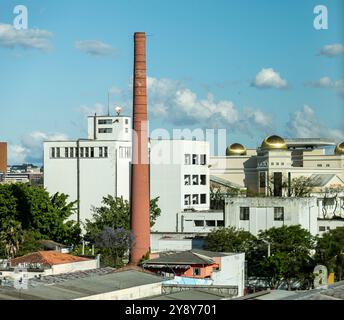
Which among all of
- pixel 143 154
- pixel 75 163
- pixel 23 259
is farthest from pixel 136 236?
pixel 75 163

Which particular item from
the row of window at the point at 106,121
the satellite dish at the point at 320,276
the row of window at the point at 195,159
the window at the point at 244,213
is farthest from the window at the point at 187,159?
the satellite dish at the point at 320,276

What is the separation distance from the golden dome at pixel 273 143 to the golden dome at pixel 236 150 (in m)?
4.98

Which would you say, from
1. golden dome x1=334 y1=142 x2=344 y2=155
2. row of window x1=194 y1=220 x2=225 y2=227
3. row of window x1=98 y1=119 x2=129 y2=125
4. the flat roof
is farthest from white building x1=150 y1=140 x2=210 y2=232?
golden dome x1=334 y1=142 x2=344 y2=155

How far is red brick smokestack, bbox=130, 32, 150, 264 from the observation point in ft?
158

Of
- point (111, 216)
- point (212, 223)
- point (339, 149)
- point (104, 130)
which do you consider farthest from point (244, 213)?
point (339, 149)

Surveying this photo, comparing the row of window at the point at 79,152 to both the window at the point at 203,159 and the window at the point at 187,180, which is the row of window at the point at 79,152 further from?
the window at the point at 203,159

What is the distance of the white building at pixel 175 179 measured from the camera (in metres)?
63.5

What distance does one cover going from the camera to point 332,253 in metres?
45.5

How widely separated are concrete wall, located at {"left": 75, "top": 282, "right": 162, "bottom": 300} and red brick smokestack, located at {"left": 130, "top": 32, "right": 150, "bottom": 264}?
16059mm

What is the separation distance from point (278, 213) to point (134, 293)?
896 inches

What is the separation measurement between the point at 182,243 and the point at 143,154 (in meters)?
5.76

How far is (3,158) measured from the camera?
9938cm

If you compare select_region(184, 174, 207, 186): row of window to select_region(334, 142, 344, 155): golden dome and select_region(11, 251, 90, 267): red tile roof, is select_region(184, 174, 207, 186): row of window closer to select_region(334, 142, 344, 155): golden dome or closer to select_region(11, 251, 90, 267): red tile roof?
select_region(11, 251, 90, 267): red tile roof
